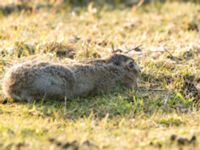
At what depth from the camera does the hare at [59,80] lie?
269 inches

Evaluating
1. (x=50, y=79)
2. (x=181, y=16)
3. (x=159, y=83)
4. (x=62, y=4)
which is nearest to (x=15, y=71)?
(x=50, y=79)

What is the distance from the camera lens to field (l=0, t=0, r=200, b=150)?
5684 millimetres

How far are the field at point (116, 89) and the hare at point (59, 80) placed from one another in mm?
97

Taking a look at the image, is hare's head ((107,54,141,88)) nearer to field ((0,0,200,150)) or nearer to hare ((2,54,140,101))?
hare ((2,54,140,101))

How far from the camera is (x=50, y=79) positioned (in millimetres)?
6863

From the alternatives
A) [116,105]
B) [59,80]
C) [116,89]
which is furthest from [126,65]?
[59,80]

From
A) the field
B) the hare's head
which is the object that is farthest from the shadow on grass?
the hare's head

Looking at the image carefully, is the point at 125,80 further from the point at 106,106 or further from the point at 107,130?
the point at 107,130

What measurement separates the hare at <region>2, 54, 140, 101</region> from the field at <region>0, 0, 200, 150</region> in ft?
0.32

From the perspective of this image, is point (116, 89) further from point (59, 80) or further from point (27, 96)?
point (27, 96)

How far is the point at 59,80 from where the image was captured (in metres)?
6.93

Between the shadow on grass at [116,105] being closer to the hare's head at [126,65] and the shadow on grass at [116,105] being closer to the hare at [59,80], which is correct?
the hare at [59,80]

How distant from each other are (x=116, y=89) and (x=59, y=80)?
878 millimetres

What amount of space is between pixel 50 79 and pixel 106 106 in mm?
660
